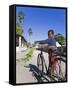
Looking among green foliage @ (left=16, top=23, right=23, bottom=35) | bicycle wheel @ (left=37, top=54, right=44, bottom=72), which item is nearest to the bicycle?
bicycle wheel @ (left=37, top=54, right=44, bottom=72)

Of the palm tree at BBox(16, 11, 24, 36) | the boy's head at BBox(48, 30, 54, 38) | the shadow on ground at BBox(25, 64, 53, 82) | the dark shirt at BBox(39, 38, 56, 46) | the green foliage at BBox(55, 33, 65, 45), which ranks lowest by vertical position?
the shadow on ground at BBox(25, 64, 53, 82)

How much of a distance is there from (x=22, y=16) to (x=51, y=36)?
0.20 m

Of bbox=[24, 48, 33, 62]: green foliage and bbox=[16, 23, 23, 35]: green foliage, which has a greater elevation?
bbox=[16, 23, 23, 35]: green foliage

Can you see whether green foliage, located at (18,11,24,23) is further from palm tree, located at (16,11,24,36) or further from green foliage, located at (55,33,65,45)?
green foliage, located at (55,33,65,45)

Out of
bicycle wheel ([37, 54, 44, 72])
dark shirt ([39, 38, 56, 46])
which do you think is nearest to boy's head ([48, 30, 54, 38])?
dark shirt ([39, 38, 56, 46])

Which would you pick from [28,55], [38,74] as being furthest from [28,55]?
[38,74]

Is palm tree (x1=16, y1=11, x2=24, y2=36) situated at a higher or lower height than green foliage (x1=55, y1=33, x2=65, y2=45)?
higher

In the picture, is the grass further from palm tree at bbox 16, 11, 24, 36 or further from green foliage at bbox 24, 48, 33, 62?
palm tree at bbox 16, 11, 24, 36

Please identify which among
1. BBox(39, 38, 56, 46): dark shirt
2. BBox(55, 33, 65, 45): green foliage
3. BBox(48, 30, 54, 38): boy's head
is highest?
BBox(48, 30, 54, 38): boy's head

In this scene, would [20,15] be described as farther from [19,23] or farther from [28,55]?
[28,55]

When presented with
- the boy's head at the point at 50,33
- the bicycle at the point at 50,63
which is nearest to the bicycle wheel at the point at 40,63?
the bicycle at the point at 50,63

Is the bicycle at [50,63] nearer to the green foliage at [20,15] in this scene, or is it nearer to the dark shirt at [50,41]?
the dark shirt at [50,41]
